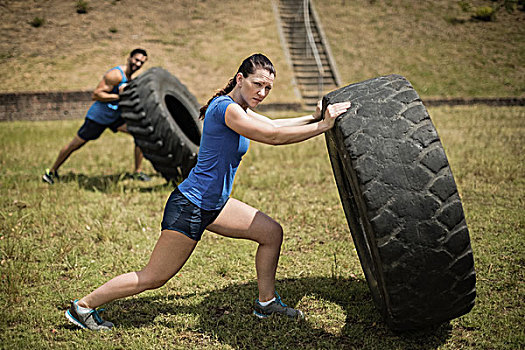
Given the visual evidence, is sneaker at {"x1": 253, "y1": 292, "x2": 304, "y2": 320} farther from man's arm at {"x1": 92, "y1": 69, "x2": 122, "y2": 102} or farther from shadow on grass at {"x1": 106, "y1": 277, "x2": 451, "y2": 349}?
man's arm at {"x1": 92, "y1": 69, "x2": 122, "y2": 102}

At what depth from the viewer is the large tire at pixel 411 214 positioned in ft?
8.64

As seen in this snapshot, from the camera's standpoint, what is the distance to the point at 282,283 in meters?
4.10

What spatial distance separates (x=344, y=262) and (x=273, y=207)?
1.77m

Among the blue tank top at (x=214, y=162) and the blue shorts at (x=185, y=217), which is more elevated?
the blue tank top at (x=214, y=162)

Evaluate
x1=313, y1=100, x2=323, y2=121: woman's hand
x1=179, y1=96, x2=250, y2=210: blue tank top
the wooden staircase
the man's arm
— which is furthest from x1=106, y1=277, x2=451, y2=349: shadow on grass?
the wooden staircase

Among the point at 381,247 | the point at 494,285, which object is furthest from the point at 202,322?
the point at 494,285

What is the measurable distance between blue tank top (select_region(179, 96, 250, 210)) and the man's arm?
4.67 m

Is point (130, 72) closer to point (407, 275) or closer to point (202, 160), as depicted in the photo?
point (202, 160)

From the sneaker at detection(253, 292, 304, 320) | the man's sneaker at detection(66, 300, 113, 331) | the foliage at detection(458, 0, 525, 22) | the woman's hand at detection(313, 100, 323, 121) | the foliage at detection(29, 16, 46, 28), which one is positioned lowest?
the foliage at detection(458, 0, 525, 22)

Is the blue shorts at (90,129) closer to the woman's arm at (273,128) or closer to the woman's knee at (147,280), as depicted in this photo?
the woman's knee at (147,280)

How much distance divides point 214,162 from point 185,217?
42 cm

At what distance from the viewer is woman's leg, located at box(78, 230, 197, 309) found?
3.14 metres

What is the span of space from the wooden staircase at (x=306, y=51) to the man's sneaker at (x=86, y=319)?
662 inches

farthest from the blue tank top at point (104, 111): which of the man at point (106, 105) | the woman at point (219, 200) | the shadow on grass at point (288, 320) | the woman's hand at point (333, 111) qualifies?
the woman's hand at point (333, 111)
